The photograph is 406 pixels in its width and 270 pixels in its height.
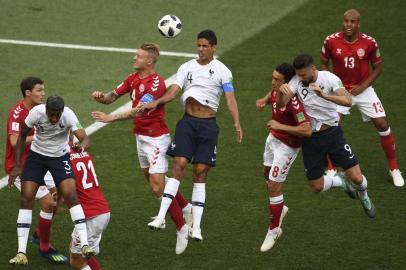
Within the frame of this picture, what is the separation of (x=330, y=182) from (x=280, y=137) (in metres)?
1.22

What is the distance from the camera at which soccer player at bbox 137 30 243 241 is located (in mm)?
15289

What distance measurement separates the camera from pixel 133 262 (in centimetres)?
1514

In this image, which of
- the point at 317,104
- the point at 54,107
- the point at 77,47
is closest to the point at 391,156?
the point at 317,104

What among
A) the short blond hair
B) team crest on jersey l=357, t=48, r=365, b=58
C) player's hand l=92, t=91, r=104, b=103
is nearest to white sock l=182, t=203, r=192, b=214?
player's hand l=92, t=91, r=104, b=103

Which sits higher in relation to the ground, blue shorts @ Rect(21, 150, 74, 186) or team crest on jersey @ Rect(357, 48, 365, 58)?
team crest on jersey @ Rect(357, 48, 365, 58)

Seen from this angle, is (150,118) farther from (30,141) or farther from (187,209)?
(30,141)

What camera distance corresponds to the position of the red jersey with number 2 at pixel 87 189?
13.9m

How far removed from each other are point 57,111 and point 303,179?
598cm

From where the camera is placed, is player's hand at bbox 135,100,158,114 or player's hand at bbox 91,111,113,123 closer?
player's hand at bbox 91,111,113,123

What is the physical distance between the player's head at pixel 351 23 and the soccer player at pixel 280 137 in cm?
315

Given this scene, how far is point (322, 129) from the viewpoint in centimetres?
1564

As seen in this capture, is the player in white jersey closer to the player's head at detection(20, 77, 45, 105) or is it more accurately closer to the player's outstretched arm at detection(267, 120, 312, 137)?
the player's outstretched arm at detection(267, 120, 312, 137)

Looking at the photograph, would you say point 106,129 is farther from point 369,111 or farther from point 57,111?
point 57,111

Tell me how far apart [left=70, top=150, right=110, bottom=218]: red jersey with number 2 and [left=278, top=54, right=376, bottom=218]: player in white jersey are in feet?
9.81
